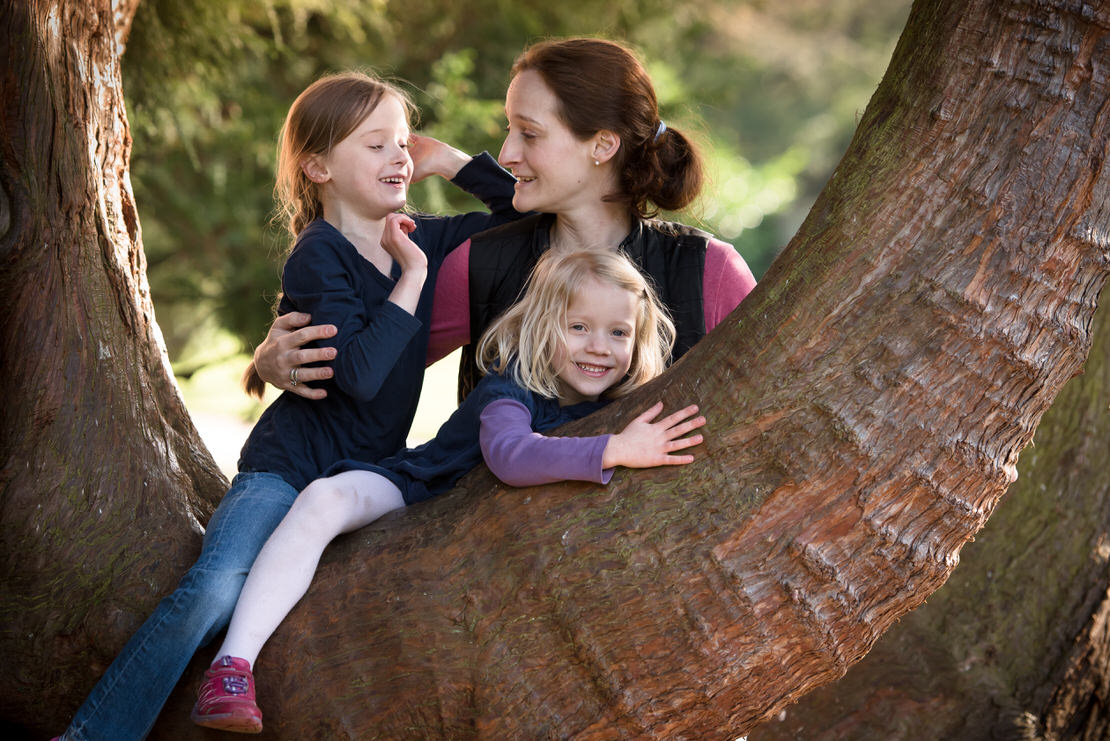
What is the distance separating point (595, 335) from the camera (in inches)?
118

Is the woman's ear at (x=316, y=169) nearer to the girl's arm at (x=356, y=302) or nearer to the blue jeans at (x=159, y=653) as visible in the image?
the girl's arm at (x=356, y=302)

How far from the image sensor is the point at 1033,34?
225cm

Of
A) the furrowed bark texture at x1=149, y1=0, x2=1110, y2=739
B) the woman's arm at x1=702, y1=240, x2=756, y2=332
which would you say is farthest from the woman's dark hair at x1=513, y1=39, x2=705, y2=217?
the furrowed bark texture at x1=149, y1=0, x2=1110, y2=739

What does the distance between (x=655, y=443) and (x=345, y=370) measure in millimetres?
993

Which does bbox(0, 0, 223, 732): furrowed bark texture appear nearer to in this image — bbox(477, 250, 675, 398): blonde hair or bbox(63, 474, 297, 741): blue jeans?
bbox(63, 474, 297, 741): blue jeans

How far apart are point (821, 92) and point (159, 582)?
22.3 m

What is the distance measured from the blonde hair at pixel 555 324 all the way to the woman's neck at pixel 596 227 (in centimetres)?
39

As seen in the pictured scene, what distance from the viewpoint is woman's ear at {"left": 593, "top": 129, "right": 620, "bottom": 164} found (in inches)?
135

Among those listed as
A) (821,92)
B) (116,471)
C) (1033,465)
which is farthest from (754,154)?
(116,471)

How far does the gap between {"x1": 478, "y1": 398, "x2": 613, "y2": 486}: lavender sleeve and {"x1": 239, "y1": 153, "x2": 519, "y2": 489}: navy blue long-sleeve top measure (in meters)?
0.43

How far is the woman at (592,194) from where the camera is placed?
3.40 meters

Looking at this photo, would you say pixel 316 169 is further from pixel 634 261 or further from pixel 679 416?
pixel 679 416

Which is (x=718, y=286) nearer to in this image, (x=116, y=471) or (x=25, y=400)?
(x=116, y=471)

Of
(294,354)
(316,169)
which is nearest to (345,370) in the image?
(294,354)
